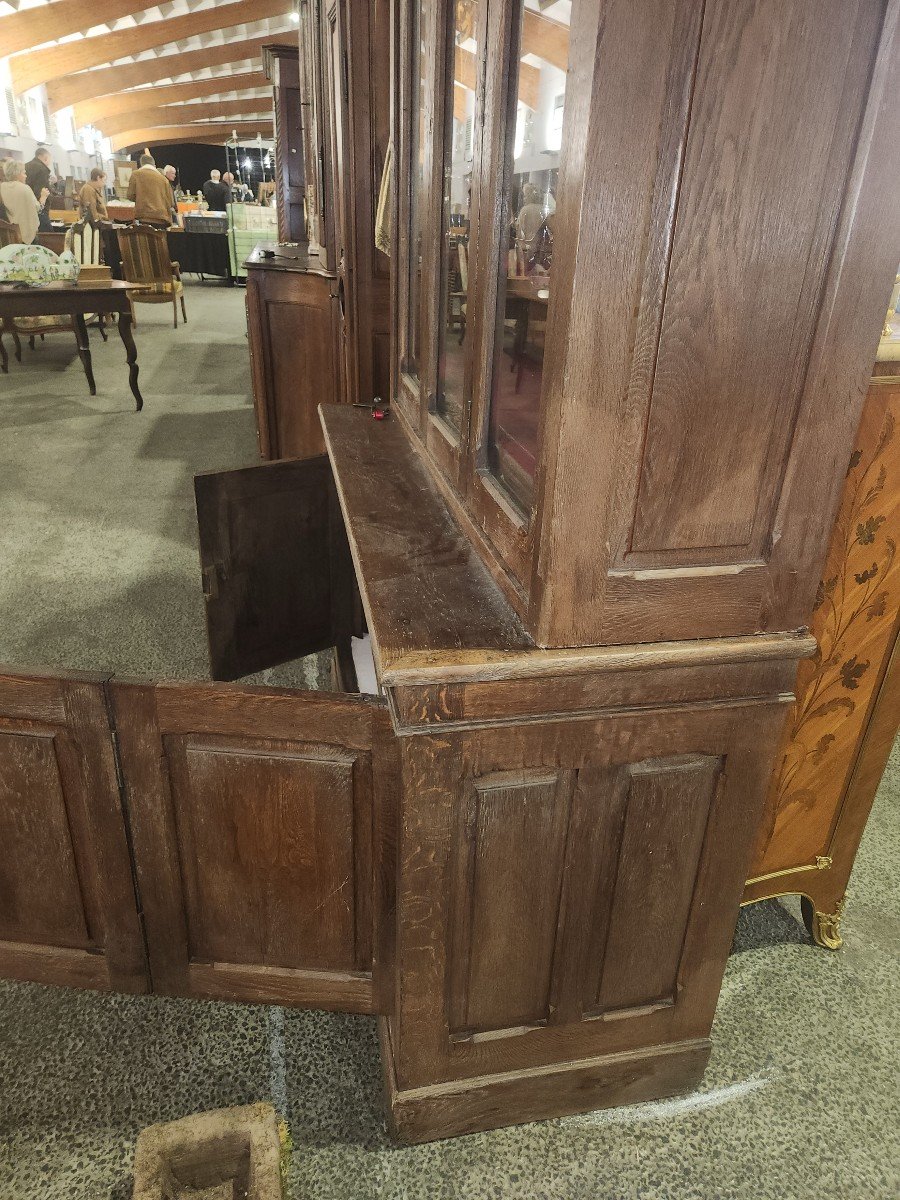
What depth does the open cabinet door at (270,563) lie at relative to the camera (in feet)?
7.43

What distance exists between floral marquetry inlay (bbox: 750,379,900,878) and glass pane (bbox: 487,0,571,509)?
0.56 m

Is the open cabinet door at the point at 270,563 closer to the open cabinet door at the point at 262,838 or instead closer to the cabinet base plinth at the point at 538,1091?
the open cabinet door at the point at 262,838

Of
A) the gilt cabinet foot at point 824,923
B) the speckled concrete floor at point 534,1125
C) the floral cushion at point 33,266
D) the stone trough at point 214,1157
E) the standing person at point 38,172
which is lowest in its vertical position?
the speckled concrete floor at point 534,1125

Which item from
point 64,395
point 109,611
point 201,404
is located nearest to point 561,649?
point 109,611

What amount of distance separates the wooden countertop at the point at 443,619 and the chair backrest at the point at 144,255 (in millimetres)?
7071

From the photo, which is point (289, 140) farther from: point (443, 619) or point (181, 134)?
point (181, 134)

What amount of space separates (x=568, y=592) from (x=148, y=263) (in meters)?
8.19

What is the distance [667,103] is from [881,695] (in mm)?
1191

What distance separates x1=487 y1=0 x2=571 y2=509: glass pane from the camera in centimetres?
98

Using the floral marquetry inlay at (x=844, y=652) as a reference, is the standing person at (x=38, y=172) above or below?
above

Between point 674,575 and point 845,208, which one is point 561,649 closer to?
point 674,575

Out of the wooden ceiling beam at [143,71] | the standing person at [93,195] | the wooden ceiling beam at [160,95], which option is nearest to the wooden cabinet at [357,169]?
the standing person at [93,195]

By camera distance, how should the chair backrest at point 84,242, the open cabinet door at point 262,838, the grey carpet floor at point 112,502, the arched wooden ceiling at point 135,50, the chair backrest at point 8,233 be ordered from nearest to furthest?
the open cabinet door at point 262,838 → the grey carpet floor at point 112,502 → the chair backrest at point 84,242 → the chair backrest at point 8,233 → the arched wooden ceiling at point 135,50

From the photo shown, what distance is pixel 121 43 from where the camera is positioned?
615 inches
